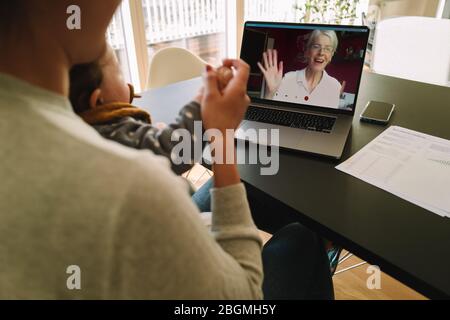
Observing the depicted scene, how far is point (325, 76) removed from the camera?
1120mm

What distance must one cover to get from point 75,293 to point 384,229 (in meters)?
0.60

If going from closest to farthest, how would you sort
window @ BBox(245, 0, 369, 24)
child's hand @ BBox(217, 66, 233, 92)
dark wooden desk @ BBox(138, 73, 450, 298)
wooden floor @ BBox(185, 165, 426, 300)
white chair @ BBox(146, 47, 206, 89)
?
dark wooden desk @ BBox(138, 73, 450, 298) → child's hand @ BBox(217, 66, 233, 92) → wooden floor @ BBox(185, 165, 426, 300) → white chair @ BBox(146, 47, 206, 89) → window @ BBox(245, 0, 369, 24)

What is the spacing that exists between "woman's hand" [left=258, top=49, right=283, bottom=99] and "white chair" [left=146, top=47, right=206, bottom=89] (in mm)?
830

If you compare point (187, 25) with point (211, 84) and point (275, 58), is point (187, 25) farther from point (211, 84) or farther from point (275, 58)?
point (211, 84)

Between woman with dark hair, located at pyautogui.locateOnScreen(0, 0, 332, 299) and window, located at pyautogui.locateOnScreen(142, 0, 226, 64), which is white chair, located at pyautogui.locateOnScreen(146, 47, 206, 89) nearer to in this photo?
window, located at pyautogui.locateOnScreen(142, 0, 226, 64)

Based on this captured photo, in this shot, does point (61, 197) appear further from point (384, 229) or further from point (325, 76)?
point (325, 76)

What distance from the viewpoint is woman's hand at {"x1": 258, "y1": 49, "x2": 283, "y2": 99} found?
117 centimetres

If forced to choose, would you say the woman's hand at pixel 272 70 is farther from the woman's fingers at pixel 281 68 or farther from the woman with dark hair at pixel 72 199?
the woman with dark hair at pixel 72 199

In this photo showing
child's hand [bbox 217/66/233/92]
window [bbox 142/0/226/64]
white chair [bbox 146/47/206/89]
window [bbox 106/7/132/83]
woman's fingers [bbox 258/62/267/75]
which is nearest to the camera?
child's hand [bbox 217/66/233/92]

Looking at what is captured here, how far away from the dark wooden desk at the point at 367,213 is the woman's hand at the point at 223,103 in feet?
0.79

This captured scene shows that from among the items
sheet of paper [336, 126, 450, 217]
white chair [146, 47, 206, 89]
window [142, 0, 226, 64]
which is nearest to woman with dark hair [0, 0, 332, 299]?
sheet of paper [336, 126, 450, 217]

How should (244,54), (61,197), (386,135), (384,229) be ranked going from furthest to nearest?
(244,54) → (386,135) → (384,229) → (61,197)
